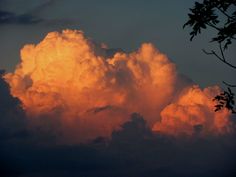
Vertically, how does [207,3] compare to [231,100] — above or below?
above

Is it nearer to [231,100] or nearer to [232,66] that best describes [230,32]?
[232,66]

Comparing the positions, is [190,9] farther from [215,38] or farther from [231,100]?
[231,100]

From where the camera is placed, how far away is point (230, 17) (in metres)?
30.8

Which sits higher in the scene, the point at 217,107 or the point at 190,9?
the point at 190,9

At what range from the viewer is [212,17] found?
101 ft

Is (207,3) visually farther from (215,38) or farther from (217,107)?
(217,107)

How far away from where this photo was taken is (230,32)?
99.1 ft

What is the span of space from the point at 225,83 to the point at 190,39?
9.54 ft

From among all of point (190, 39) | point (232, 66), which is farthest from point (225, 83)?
point (190, 39)

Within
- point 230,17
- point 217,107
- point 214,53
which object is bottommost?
point 217,107

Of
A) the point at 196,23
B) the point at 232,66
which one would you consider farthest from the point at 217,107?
the point at 196,23

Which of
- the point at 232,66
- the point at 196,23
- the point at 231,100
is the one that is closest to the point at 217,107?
the point at 231,100

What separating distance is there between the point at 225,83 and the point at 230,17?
11.4 ft

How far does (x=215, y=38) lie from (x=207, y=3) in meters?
2.04
